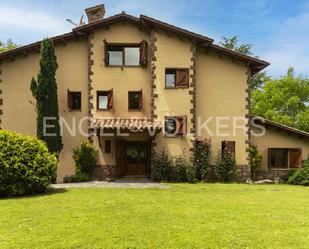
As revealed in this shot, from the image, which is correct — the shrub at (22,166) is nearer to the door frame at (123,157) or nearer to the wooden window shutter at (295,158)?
the door frame at (123,157)

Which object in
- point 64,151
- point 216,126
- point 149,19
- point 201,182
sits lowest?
point 201,182

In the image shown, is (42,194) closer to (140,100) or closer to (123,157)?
(123,157)

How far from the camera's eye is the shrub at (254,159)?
21.8 meters

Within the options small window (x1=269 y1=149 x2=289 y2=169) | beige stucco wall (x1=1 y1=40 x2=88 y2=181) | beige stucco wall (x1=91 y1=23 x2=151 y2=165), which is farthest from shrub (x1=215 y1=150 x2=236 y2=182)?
beige stucco wall (x1=1 y1=40 x2=88 y2=181)

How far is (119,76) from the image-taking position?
21.1 meters

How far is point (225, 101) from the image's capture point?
21.4 metres

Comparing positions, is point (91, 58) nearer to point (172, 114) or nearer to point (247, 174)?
point (172, 114)

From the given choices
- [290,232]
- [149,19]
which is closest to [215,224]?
[290,232]

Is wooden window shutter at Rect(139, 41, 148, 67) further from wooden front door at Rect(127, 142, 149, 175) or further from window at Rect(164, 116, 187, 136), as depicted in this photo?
wooden front door at Rect(127, 142, 149, 175)

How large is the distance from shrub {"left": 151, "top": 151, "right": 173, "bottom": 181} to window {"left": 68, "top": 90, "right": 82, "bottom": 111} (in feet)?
17.8

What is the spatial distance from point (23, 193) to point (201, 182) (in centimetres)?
961

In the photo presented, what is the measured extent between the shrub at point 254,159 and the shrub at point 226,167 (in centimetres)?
174

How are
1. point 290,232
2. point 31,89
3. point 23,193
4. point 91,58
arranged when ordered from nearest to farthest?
point 290,232
point 23,193
point 31,89
point 91,58

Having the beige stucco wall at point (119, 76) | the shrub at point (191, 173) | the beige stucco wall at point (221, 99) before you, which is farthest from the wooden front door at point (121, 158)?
the beige stucco wall at point (221, 99)
